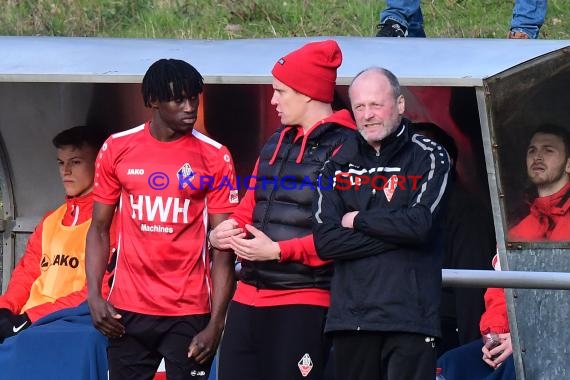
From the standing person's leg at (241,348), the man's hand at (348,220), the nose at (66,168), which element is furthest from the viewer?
the nose at (66,168)

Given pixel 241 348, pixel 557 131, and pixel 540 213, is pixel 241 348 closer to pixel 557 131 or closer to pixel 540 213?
pixel 540 213

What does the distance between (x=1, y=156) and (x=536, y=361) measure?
334 cm

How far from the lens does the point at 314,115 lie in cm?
461

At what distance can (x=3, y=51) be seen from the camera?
5.88 metres

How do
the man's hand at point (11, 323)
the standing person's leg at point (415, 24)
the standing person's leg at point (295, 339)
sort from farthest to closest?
the standing person's leg at point (415, 24)
the man's hand at point (11, 323)
the standing person's leg at point (295, 339)

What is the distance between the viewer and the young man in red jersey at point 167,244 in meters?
4.71

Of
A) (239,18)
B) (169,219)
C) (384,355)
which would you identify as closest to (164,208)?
(169,219)

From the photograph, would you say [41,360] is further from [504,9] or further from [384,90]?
[504,9]

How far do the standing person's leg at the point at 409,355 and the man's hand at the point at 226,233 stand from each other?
2.19 ft

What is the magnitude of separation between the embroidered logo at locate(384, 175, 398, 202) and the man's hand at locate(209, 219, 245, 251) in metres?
0.56

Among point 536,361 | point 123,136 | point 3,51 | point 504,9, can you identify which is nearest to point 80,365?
point 123,136

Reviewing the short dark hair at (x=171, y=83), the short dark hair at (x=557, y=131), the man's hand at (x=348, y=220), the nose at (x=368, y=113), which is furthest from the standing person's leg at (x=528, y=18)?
the man's hand at (x=348, y=220)

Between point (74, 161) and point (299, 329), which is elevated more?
point (74, 161)
